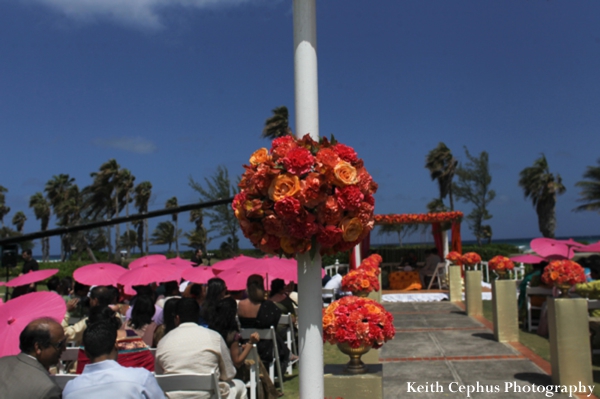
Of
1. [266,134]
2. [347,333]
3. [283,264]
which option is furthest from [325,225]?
[266,134]

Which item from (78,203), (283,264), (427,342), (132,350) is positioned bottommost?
(427,342)

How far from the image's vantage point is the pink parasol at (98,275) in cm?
806

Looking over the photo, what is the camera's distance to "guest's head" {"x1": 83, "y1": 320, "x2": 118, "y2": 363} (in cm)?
315

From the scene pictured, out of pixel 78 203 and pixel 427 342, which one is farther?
pixel 78 203

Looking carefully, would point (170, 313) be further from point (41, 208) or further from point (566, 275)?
point (41, 208)

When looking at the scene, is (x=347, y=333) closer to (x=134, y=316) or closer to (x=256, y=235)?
(x=256, y=235)

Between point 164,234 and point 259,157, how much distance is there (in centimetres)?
5502

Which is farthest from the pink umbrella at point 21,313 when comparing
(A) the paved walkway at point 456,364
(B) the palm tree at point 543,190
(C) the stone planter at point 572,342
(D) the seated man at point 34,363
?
(B) the palm tree at point 543,190

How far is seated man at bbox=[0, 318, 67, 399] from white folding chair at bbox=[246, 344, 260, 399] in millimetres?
2149

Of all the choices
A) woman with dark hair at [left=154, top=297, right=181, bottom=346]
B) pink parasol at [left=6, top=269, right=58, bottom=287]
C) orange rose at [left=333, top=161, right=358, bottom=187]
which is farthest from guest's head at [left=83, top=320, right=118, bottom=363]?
pink parasol at [left=6, top=269, right=58, bottom=287]

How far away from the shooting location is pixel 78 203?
51969 millimetres

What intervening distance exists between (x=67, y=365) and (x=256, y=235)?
16.5ft

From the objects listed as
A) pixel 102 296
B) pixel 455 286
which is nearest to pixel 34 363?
pixel 102 296

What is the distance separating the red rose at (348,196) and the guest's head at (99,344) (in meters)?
1.82
